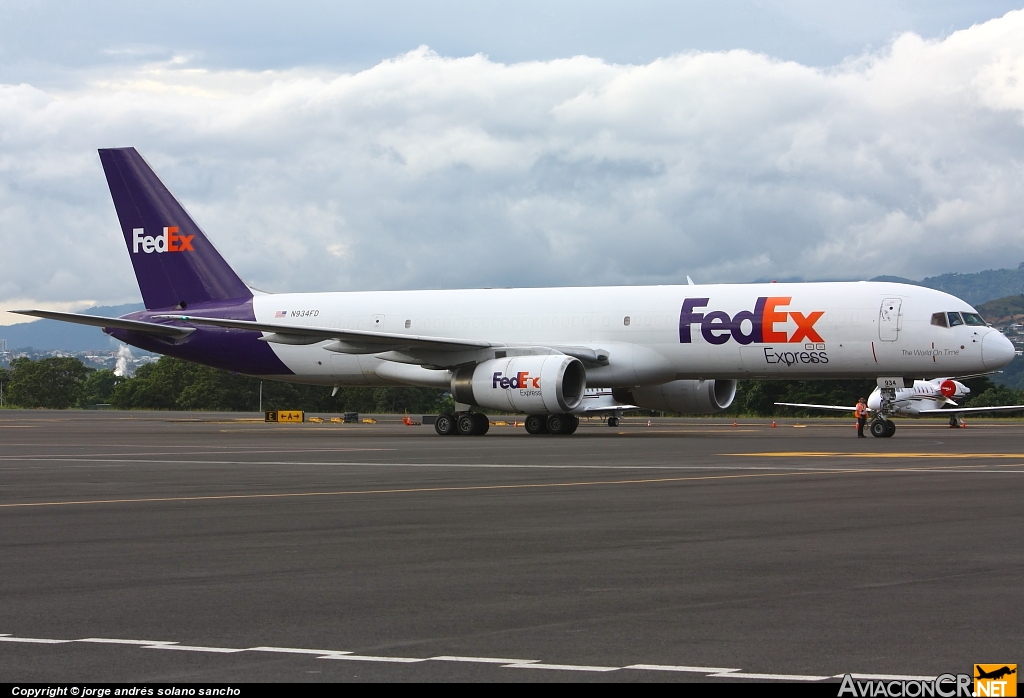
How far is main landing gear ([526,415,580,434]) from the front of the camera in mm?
37531

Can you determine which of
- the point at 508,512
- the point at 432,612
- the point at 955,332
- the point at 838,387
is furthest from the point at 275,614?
the point at 838,387

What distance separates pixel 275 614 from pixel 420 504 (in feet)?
24.6

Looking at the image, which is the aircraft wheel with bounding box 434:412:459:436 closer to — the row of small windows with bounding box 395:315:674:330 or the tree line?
the row of small windows with bounding box 395:315:674:330

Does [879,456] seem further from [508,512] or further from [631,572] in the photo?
[631,572]

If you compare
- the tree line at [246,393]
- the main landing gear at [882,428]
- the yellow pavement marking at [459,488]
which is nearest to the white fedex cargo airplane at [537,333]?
the main landing gear at [882,428]

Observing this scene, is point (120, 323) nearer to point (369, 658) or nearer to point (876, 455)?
point (876, 455)

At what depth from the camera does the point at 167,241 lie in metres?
43.8

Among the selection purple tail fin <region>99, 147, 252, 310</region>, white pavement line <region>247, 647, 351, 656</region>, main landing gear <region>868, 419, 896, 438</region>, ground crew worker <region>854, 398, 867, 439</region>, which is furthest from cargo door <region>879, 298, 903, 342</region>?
white pavement line <region>247, 647, 351, 656</region>

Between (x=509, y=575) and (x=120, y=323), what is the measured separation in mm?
33803

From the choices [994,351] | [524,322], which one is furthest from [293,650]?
[524,322]

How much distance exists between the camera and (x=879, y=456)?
25484 millimetres

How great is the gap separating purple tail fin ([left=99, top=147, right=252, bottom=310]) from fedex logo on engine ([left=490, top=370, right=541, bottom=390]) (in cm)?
1223

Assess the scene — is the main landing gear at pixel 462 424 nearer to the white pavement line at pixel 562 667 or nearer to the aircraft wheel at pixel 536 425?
the aircraft wheel at pixel 536 425

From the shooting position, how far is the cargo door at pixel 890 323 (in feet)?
111
